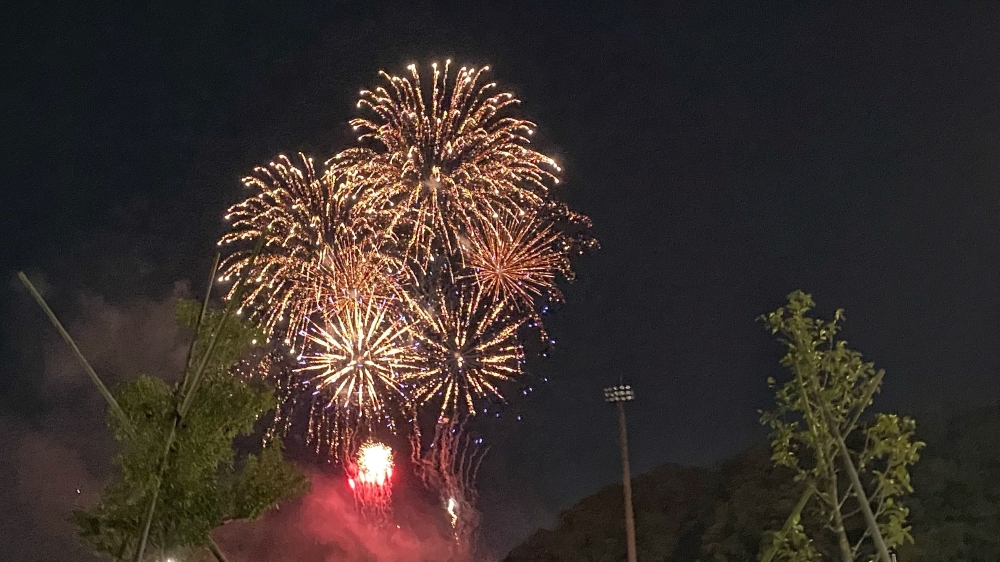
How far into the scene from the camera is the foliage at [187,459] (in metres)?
10.6

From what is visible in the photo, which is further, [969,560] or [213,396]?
[969,560]

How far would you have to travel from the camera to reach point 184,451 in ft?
35.0

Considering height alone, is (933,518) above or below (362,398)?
below

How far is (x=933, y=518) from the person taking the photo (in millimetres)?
24578

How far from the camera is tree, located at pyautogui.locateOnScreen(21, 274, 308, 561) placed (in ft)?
34.7

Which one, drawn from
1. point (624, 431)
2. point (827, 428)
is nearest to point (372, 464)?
point (624, 431)

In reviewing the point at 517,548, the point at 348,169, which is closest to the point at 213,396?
the point at 348,169

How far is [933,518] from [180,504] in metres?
21.7

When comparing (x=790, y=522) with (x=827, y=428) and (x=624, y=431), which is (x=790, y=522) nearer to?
(x=827, y=428)

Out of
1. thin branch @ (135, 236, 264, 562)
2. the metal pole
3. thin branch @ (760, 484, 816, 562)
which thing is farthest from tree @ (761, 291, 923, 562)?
the metal pole

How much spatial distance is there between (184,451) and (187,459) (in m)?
0.10

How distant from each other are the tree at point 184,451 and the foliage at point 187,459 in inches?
0.5

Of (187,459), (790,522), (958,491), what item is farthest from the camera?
(958,491)

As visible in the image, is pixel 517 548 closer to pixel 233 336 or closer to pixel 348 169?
pixel 348 169
